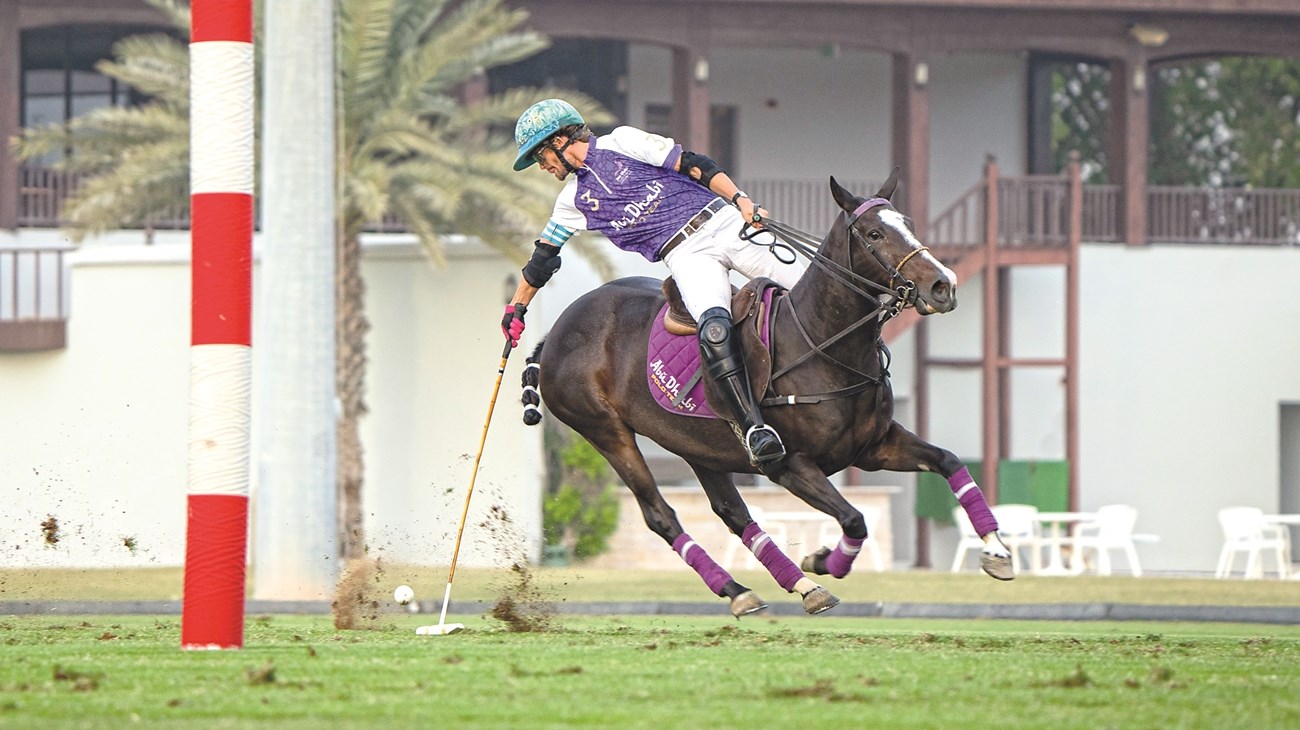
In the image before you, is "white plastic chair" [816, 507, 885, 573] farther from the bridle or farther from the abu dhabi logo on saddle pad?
the bridle

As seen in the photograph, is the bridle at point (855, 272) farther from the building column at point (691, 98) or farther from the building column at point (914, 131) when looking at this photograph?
the building column at point (914, 131)

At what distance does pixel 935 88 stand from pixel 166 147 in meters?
13.9

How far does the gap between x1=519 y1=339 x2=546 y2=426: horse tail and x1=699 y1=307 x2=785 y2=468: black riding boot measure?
3.85ft

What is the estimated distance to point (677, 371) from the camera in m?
9.35

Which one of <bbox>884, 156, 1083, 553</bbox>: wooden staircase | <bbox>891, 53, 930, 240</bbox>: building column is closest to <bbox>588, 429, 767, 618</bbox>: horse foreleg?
<bbox>884, 156, 1083, 553</bbox>: wooden staircase

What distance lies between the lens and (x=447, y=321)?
24859mm

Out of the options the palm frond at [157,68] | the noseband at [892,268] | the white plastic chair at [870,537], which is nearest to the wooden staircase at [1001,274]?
the white plastic chair at [870,537]

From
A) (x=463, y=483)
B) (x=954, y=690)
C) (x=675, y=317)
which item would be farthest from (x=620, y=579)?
(x=954, y=690)

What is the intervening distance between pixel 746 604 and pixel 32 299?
1926cm

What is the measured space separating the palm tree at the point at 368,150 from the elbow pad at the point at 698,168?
13.1m

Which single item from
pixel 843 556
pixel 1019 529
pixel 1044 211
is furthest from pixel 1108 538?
pixel 843 556

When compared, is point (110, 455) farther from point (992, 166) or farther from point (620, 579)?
point (992, 166)

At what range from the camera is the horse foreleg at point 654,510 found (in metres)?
9.30

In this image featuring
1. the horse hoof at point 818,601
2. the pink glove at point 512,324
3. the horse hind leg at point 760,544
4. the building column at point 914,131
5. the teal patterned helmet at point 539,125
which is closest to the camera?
the horse hoof at point 818,601
